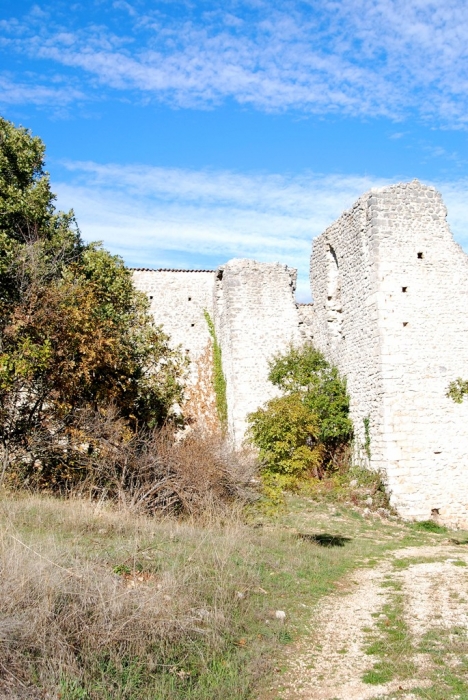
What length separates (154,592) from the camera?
5.60 metres

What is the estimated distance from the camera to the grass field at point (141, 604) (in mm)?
4469

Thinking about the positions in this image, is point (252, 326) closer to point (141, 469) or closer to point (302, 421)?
point (302, 421)

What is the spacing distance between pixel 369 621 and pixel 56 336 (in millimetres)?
7745

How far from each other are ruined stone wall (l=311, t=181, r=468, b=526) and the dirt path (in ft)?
13.3

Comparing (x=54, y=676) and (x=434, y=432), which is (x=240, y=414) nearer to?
(x=434, y=432)

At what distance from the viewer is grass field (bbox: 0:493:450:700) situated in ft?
14.7

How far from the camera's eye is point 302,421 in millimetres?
11297

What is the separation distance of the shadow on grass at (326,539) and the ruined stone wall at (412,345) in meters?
2.87

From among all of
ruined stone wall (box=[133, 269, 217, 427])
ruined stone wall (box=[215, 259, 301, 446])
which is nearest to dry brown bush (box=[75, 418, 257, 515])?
ruined stone wall (box=[215, 259, 301, 446])

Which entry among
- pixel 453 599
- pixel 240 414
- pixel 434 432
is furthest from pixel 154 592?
pixel 240 414

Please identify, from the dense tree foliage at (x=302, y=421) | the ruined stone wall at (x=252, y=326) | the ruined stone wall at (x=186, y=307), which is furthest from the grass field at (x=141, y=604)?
the ruined stone wall at (x=186, y=307)

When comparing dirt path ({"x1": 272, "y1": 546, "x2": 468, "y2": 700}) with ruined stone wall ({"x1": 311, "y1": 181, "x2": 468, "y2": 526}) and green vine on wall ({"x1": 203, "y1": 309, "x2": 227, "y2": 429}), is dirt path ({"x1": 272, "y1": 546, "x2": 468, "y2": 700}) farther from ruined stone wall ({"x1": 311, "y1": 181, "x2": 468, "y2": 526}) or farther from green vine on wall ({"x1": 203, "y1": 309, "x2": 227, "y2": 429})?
green vine on wall ({"x1": 203, "y1": 309, "x2": 227, "y2": 429})

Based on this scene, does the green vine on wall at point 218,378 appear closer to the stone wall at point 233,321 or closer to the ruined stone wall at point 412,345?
the stone wall at point 233,321

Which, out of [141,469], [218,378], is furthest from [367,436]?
[218,378]
